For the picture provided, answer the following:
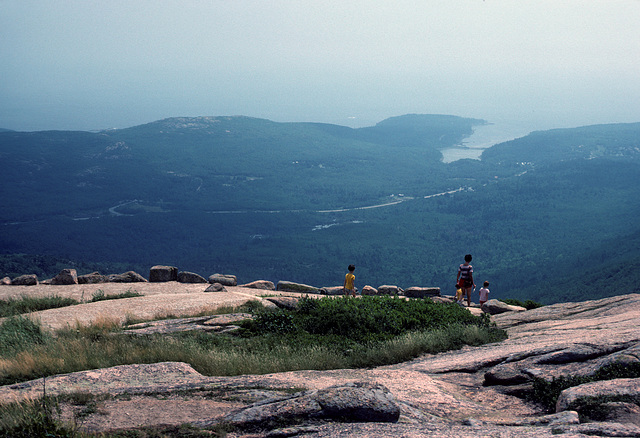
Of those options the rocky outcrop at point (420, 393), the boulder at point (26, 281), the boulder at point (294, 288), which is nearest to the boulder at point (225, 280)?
the boulder at point (294, 288)

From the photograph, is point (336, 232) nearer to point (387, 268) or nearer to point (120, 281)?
point (387, 268)

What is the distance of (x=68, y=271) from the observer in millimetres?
22156

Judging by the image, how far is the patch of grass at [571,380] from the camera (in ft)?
21.8

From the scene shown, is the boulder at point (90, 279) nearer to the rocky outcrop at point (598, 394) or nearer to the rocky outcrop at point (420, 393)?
the rocky outcrop at point (420, 393)

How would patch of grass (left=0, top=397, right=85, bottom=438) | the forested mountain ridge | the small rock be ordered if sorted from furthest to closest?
the forested mountain ridge, the small rock, patch of grass (left=0, top=397, right=85, bottom=438)

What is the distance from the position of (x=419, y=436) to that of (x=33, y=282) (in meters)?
22.9

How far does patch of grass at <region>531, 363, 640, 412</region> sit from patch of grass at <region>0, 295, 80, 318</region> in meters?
15.4

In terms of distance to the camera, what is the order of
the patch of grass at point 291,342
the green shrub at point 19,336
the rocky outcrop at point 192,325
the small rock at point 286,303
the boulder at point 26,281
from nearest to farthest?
the patch of grass at point 291,342 → the green shrub at point 19,336 → the rocky outcrop at point 192,325 → the small rock at point 286,303 → the boulder at point 26,281

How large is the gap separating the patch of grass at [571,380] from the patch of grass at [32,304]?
15419 millimetres

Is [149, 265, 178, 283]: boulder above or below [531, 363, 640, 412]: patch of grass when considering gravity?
below

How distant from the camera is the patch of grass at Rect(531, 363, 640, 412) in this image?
262 inches

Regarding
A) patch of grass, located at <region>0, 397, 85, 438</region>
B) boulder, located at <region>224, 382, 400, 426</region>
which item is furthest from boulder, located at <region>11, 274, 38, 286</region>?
boulder, located at <region>224, 382, 400, 426</region>

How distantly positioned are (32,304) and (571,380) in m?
16.6

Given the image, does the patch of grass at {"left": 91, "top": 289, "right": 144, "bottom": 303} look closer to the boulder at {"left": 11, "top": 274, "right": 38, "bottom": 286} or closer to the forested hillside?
the boulder at {"left": 11, "top": 274, "right": 38, "bottom": 286}
